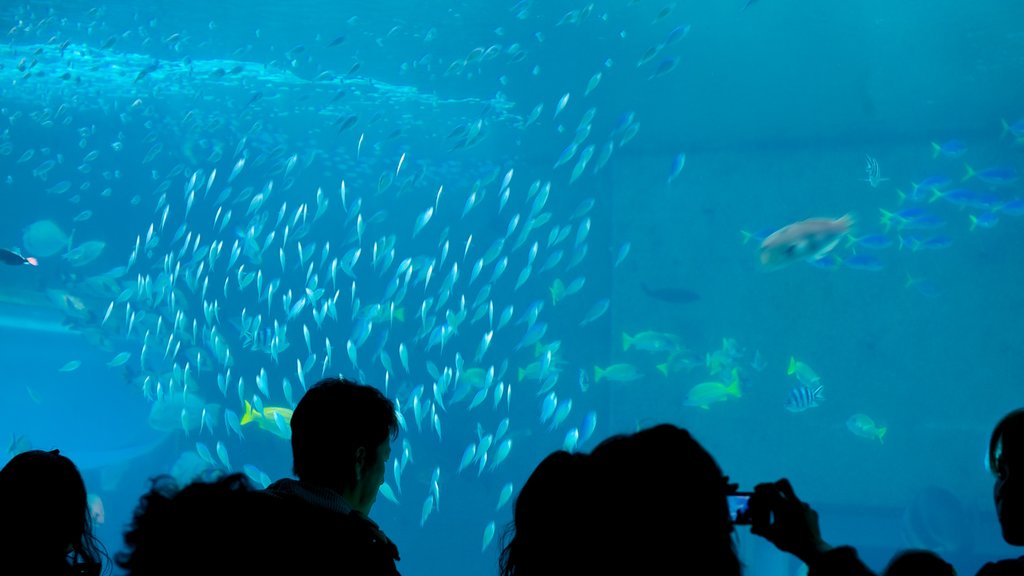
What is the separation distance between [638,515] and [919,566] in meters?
0.70

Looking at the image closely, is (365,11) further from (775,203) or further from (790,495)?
(790,495)

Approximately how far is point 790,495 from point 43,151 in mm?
23488

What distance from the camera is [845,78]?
13586 mm

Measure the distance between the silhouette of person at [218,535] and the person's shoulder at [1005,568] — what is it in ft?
4.74

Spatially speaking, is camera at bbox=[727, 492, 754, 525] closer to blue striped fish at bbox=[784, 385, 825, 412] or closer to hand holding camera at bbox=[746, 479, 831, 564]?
hand holding camera at bbox=[746, 479, 831, 564]

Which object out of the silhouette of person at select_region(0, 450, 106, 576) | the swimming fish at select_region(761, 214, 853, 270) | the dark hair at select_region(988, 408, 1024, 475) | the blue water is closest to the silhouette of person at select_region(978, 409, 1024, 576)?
the dark hair at select_region(988, 408, 1024, 475)

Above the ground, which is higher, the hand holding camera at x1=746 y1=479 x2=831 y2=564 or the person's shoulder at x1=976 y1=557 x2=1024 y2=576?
the hand holding camera at x1=746 y1=479 x2=831 y2=564

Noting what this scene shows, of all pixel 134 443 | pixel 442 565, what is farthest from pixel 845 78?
pixel 134 443

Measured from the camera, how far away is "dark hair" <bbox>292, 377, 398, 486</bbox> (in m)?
2.02

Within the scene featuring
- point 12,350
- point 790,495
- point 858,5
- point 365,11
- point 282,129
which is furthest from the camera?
point 12,350

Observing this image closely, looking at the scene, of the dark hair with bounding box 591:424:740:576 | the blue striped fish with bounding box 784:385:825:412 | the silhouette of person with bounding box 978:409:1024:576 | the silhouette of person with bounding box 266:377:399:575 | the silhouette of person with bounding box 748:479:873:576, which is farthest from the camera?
the blue striped fish with bounding box 784:385:825:412

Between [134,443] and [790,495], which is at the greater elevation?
[134,443]

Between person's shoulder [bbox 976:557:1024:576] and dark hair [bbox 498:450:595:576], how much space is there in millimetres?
942

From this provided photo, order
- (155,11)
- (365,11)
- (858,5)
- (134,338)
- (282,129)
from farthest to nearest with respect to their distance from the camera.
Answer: (282,129)
(134,338)
(155,11)
(365,11)
(858,5)
